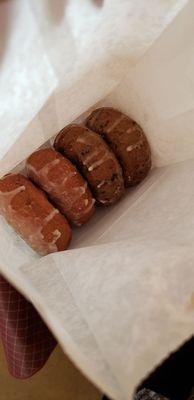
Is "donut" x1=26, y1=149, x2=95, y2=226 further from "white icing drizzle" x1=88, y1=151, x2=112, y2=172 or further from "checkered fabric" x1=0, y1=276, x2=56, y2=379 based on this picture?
"checkered fabric" x1=0, y1=276, x2=56, y2=379

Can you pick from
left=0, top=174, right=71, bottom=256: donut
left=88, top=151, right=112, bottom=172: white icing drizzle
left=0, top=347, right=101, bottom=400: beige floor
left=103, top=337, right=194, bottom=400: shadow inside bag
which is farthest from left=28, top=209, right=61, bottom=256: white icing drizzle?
left=0, top=347, right=101, bottom=400: beige floor

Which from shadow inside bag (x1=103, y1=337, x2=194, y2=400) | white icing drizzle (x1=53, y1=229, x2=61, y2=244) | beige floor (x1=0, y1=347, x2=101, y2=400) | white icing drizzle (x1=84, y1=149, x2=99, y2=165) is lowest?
beige floor (x1=0, y1=347, x2=101, y2=400)

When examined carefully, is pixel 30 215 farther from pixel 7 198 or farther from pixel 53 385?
pixel 53 385

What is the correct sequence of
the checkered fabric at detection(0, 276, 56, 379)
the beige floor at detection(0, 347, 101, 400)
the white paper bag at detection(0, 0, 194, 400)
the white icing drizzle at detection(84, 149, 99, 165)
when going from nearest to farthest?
the white paper bag at detection(0, 0, 194, 400) → the checkered fabric at detection(0, 276, 56, 379) → the white icing drizzle at detection(84, 149, 99, 165) → the beige floor at detection(0, 347, 101, 400)

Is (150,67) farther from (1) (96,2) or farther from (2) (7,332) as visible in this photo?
(2) (7,332)

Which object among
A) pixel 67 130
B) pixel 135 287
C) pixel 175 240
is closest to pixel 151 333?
pixel 135 287

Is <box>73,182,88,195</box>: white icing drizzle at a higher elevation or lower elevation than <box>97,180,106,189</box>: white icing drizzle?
higher

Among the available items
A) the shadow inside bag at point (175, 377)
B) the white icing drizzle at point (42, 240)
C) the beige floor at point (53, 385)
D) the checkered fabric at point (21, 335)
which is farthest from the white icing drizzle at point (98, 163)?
the beige floor at point (53, 385)
